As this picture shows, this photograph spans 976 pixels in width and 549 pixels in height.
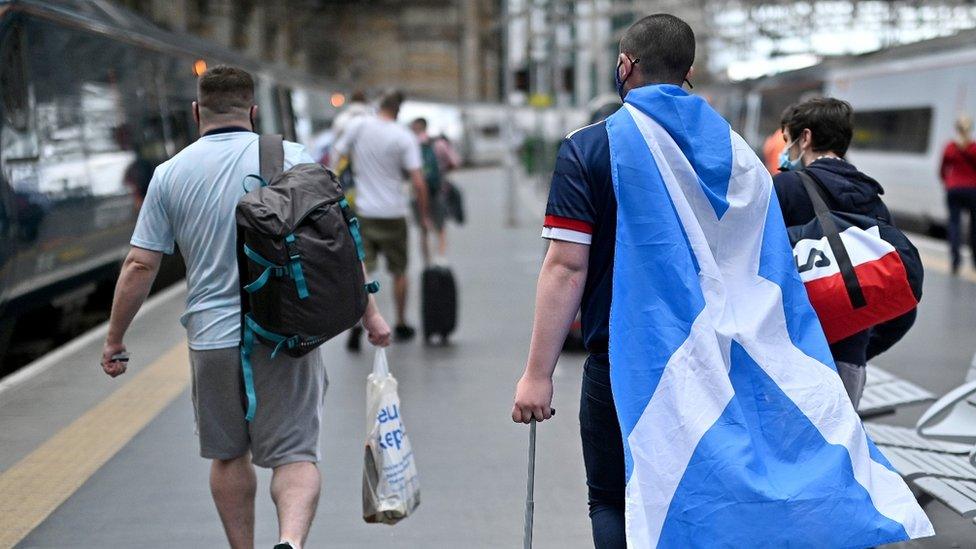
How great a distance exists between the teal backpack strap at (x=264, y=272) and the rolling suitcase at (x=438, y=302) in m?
4.93

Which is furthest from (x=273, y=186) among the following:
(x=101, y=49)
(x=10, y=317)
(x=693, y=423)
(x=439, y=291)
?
(x=101, y=49)

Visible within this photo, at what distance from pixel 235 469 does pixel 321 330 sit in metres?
0.57

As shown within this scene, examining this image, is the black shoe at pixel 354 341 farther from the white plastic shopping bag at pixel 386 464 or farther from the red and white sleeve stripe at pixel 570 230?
the red and white sleeve stripe at pixel 570 230

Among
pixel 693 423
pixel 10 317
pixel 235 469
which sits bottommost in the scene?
pixel 10 317

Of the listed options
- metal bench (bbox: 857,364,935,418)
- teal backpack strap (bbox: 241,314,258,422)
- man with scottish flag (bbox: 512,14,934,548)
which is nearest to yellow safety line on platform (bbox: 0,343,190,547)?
teal backpack strap (bbox: 241,314,258,422)

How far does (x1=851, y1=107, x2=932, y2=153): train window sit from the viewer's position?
66.3 ft

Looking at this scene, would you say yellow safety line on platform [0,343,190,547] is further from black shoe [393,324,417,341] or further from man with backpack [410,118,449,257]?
man with backpack [410,118,449,257]

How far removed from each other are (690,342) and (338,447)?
3.40m

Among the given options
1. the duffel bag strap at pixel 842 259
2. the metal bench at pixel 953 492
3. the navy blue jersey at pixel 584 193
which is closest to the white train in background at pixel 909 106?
the metal bench at pixel 953 492

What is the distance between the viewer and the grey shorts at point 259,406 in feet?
12.7

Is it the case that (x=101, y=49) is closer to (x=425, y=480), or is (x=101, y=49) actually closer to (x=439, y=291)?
(x=439, y=291)

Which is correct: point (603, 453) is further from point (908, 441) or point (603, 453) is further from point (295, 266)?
point (908, 441)

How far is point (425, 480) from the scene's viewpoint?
17.9 ft

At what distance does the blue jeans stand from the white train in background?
53.5 feet
